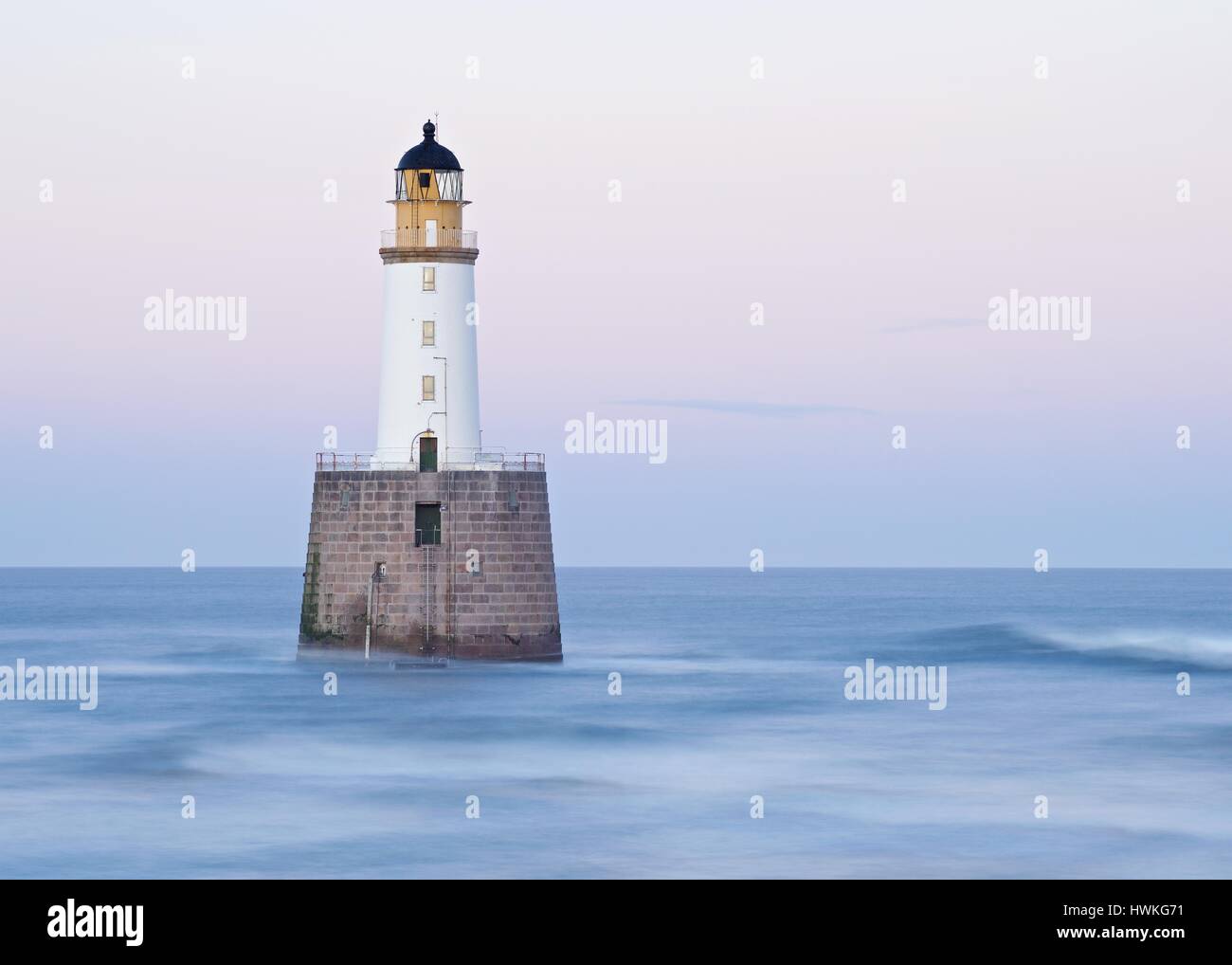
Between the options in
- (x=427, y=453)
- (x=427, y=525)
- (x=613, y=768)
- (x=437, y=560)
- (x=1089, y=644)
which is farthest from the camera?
(x=1089, y=644)

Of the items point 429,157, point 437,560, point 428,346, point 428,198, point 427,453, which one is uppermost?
point 429,157

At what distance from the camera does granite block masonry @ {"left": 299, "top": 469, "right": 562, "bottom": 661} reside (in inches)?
1324

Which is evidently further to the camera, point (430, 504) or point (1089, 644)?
point (1089, 644)

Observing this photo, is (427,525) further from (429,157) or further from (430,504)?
(429,157)

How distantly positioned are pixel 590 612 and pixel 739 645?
2295 centimetres

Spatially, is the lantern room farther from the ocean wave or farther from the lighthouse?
the ocean wave

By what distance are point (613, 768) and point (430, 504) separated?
8.18m

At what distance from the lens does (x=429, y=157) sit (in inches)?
1373

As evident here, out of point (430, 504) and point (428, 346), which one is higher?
point (428, 346)

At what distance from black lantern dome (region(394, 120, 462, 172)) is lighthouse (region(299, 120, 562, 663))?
34 mm

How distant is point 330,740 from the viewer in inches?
1148

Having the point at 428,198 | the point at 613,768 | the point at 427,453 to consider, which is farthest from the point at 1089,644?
the point at 613,768
